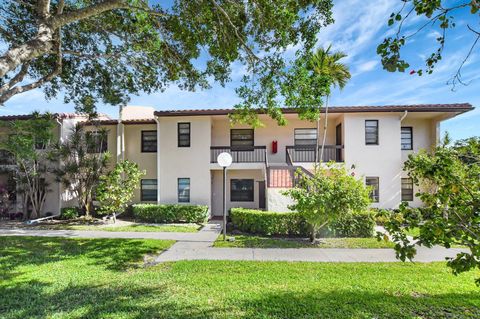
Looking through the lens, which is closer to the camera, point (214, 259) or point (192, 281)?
point (192, 281)

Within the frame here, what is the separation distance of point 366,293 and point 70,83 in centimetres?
1282

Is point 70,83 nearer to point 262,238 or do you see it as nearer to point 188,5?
point 188,5

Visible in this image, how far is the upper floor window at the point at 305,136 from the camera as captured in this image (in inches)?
613

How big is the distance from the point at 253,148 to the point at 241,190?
10.4 feet

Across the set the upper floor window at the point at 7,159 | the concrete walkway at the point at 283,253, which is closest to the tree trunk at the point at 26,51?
the concrete walkway at the point at 283,253

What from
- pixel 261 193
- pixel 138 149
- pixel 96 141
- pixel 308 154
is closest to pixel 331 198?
pixel 308 154

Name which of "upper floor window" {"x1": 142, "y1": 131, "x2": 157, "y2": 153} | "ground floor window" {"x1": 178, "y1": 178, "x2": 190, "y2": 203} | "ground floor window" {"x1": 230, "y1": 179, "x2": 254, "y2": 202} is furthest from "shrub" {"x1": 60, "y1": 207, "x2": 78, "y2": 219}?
"ground floor window" {"x1": 230, "y1": 179, "x2": 254, "y2": 202}

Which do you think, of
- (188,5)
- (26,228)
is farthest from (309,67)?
(26,228)

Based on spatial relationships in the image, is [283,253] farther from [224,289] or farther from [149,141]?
[149,141]

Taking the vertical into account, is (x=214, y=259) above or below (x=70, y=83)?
below

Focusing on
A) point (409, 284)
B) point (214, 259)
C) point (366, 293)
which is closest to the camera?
point (366, 293)

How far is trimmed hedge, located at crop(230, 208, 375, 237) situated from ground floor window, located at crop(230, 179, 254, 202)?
5.40m

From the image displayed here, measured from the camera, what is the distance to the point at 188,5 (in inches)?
302

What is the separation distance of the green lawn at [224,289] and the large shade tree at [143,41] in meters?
4.85
